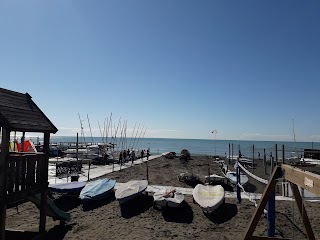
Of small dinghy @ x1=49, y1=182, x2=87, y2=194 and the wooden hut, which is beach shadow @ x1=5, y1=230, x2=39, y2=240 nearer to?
the wooden hut

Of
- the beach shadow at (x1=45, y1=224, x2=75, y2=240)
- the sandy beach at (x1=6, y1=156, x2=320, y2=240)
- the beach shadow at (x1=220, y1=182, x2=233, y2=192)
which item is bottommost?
the beach shadow at (x1=45, y1=224, x2=75, y2=240)

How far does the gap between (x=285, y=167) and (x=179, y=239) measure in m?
6.21

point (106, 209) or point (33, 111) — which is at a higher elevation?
point (33, 111)

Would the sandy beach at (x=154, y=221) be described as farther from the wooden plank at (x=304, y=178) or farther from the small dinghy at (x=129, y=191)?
the wooden plank at (x=304, y=178)

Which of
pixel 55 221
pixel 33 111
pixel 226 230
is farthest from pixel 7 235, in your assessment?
pixel 226 230

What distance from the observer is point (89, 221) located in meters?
12.3

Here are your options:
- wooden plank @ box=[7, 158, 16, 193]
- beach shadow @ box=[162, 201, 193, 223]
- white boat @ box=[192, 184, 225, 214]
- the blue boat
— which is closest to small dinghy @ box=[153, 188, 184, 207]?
beach shadow @ box=[162, 201, 193, 223]

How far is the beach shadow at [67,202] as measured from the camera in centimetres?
1443

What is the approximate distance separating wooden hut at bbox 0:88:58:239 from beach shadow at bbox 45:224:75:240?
3.58ft

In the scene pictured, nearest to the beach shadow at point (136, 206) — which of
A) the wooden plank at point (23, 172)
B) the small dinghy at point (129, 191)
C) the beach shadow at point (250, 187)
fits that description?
the small dinghy at point (129, 191)

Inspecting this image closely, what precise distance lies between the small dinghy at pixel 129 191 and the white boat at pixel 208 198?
3.16m

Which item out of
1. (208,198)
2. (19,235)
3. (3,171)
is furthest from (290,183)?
(19,235)

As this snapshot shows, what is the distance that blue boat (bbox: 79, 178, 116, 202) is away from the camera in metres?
14.7

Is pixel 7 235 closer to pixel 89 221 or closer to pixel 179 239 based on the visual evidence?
pixel 89 221
